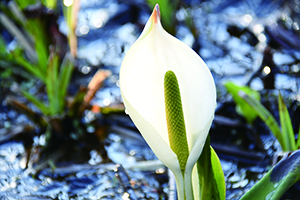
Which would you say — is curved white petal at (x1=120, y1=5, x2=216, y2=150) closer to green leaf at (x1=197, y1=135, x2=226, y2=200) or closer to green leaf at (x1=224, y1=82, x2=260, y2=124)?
green leaf at (x1=197, y1=135, x2=226, y2=200)

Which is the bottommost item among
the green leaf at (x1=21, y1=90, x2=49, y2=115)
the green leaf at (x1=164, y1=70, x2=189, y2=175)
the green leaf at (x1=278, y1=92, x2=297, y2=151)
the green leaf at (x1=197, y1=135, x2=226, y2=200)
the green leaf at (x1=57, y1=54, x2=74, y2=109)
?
the green leaf at (x1=21, y1=90, x2=49, y2=115)

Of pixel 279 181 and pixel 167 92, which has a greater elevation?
pixel 167 92

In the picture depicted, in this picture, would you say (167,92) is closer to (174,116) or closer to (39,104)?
(174,116)

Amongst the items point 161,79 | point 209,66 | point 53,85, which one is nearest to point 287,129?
point 161,79

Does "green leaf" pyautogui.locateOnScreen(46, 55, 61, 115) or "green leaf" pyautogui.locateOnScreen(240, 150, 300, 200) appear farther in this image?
Result: "green leaf" pyautogui.locateOnScreen(46, 55, 61, 115)

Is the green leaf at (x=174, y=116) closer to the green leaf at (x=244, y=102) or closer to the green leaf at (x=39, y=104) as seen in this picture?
the green leaf at (x=244, y=102)

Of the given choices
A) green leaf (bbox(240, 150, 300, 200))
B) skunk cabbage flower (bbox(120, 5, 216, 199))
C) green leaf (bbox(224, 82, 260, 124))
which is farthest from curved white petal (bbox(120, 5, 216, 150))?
green leaf (bbox(224, 82, 260, 124))
